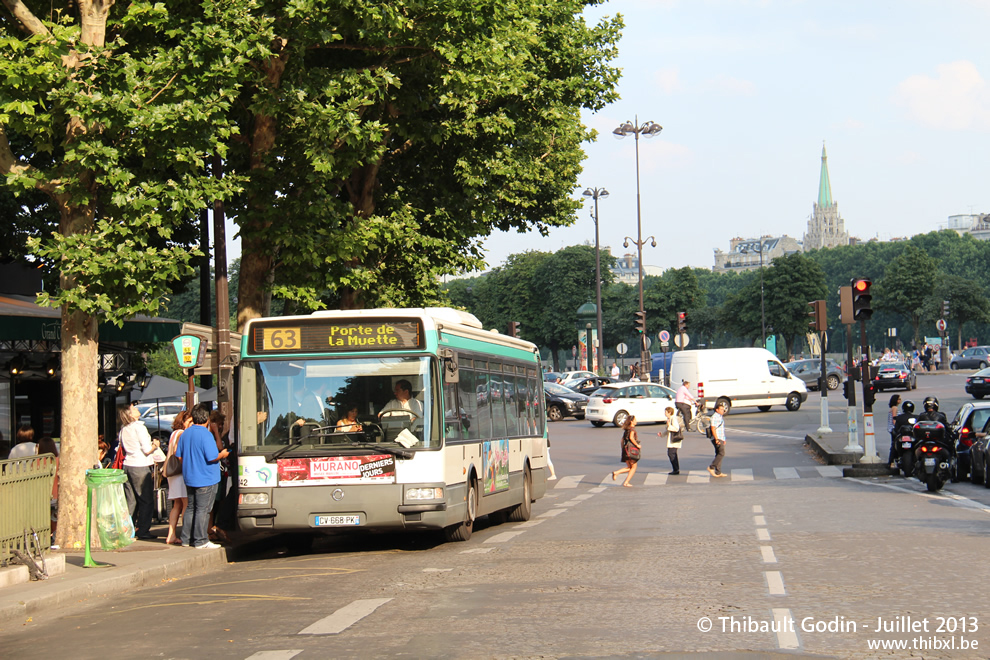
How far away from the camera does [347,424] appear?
13.4m

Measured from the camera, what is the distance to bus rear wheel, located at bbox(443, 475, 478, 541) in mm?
14398

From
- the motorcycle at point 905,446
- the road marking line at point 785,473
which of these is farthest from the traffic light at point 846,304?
the road marking line at point 785,473

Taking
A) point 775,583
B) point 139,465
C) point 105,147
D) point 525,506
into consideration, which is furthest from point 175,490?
point 775,583

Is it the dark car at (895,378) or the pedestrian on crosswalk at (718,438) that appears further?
the dark car at (895,378)

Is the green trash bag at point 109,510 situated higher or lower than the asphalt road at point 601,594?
higher

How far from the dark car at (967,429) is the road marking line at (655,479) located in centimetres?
543

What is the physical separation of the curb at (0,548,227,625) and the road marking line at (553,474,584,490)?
11132 millimetres

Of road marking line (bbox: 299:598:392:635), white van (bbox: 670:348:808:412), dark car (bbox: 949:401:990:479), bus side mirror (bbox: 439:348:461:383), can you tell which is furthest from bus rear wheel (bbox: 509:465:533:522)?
white van (bbox: 670:348:808:412)

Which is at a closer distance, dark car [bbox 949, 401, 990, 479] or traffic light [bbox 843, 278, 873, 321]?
dark car [bbox 949, 401, 990, 479]

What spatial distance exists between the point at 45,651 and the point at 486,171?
53.7 ft

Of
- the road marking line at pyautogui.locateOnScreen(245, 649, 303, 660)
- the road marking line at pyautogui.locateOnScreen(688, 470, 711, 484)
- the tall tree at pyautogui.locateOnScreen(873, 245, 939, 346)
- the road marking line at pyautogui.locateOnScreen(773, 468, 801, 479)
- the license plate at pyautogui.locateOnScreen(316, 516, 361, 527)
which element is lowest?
the road marking line at pyautogui.locateOnScreen(688, 470, 711, 484)

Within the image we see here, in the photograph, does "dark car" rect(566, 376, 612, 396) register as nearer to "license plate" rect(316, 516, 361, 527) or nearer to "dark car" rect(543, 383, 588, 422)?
"dark car" rect(543, 383, 588, 422)

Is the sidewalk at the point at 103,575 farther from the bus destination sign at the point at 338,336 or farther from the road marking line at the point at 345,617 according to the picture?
the road marking line at the point at 345,617

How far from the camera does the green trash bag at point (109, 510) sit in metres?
13.1
